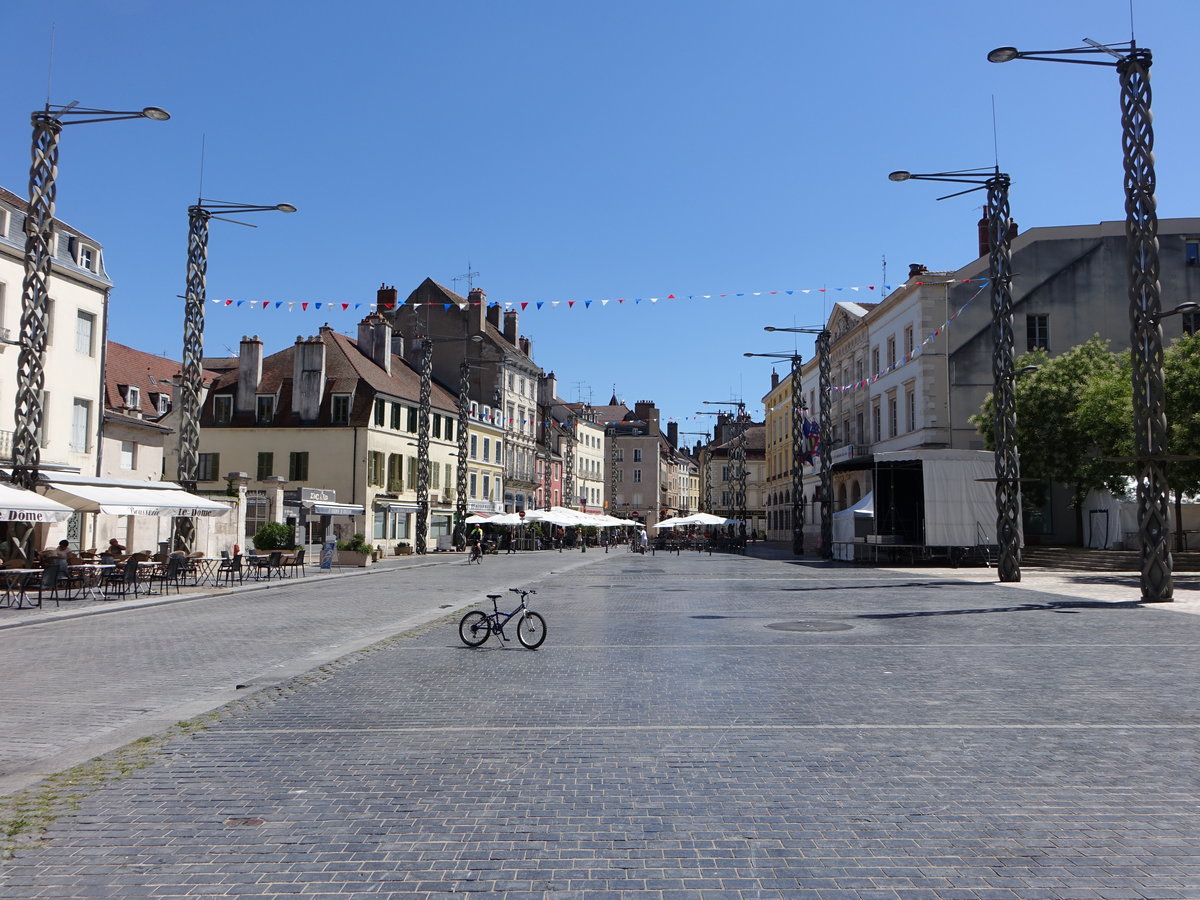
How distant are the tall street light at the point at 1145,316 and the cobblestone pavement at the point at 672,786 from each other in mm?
9508

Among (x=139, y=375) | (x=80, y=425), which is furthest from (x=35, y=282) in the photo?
(x=139, y=375)

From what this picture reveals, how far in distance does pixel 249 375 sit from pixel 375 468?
871 centimetres

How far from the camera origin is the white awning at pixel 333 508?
1736 inches

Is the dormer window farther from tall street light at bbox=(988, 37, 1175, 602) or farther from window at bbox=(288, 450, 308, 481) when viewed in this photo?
tall street light at bbox=(988, 37, 1175, 602)

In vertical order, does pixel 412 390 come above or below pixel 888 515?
above

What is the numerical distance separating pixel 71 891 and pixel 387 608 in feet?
50.2

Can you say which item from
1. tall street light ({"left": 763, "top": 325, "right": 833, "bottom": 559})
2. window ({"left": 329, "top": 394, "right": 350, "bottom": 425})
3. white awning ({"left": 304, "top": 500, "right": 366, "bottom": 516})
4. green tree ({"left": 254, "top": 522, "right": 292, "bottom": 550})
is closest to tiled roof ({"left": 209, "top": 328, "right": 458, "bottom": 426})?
window ({"left": 329, "top": 394, "right": 350, "bottom": 425})

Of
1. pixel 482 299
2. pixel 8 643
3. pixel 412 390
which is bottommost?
pixel 8 643

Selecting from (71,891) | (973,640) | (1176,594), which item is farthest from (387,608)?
(1176,594)

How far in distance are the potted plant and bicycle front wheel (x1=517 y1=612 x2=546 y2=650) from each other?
26567 mm

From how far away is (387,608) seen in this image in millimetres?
19641

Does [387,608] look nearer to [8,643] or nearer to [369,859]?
[8,643]

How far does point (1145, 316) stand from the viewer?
2044 centimetres

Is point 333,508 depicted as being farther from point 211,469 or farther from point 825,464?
point 825,464
